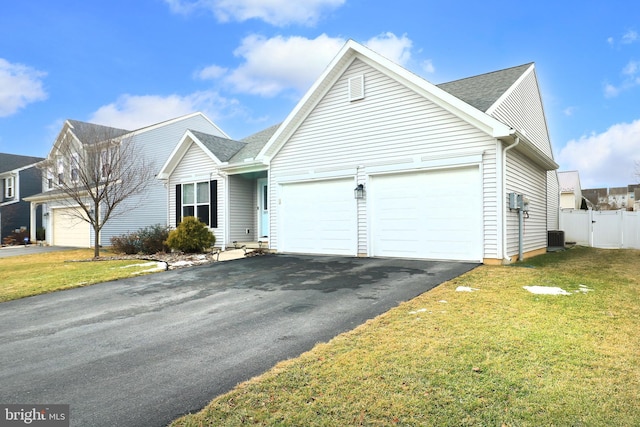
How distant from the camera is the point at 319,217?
39.1ft

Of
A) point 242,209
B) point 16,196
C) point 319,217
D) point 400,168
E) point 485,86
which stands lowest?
point 319,217

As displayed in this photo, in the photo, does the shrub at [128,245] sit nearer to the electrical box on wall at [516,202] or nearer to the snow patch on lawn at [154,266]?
the snow patch on lawn at [154,266]

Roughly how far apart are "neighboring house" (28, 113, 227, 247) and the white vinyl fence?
21305 mm

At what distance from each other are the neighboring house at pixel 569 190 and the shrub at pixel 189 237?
27.5m

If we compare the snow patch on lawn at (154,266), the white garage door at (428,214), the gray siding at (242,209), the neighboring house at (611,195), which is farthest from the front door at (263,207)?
the neighboring house at (611,195)

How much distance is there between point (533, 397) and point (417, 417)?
0.95 m

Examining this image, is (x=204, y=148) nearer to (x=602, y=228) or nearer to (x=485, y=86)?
(x=485, y=86)

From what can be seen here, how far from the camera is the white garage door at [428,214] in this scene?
9172 mm

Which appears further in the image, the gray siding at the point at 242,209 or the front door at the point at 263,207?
the front door at the point at 263,207

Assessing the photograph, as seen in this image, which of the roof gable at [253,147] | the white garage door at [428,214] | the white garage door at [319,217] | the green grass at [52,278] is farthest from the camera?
the roof gable at [253,147]

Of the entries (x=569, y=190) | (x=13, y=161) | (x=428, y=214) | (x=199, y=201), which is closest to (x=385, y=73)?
(x=428, y=214)

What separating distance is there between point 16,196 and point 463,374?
35054 millimetres

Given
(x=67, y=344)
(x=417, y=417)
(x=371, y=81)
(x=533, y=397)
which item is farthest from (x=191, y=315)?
(x=371, y=81)

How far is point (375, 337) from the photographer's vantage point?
407 cm
